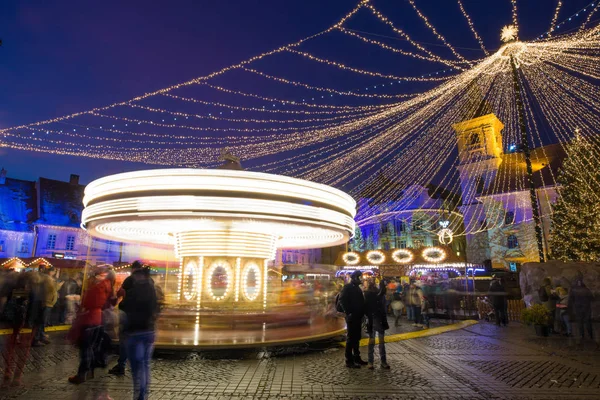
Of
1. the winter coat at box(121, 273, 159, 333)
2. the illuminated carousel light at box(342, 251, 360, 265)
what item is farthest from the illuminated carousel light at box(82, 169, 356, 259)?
the illuminated carousel light at box(342, 251, 360, 265)

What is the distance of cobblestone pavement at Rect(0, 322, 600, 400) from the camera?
5.33 m

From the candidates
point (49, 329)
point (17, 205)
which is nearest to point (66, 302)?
point (49, 329)

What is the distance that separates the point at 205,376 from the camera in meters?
6.30

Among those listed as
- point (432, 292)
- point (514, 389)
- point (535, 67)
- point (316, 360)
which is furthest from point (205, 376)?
point (535, 67)

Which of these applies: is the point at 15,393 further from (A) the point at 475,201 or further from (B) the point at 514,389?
(A) the point at 475,201

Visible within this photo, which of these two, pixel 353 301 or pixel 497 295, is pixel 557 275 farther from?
pixel 353 301

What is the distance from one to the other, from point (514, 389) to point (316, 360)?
3548mm

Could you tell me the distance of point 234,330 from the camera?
8.91 m

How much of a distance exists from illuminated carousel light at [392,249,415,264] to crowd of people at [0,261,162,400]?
23.0 m

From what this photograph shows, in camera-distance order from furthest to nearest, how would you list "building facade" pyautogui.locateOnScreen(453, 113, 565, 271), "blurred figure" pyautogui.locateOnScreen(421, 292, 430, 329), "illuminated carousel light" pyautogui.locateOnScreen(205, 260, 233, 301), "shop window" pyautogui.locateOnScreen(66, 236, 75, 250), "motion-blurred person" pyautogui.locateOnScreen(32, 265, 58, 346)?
"shop window" pyautogui.locateOnScreen(66, 236, 75, 250)
"building facade" pyautogui.locateOnScreen(453, 113, 565, 271)
"blurred figure" pyautogui.locateOnScreen(421, 292, 430, 329)
"illuminated carousel light" pyautogui.locateOnScreen(205, 260, 233, 301)
"motion-blurred person" pyautogui.locateOnScreen(32, 265, 58, 346)

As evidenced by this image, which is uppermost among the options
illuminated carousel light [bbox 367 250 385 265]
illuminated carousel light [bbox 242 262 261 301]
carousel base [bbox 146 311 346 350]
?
illuminated carousel light [bbox 367 250 385 265]

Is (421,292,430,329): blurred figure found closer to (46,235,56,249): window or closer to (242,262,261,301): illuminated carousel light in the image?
(242,262,261,301): illuminated carousel light

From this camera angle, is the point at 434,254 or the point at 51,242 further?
the point at 51,242

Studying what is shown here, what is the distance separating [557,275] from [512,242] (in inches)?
948
